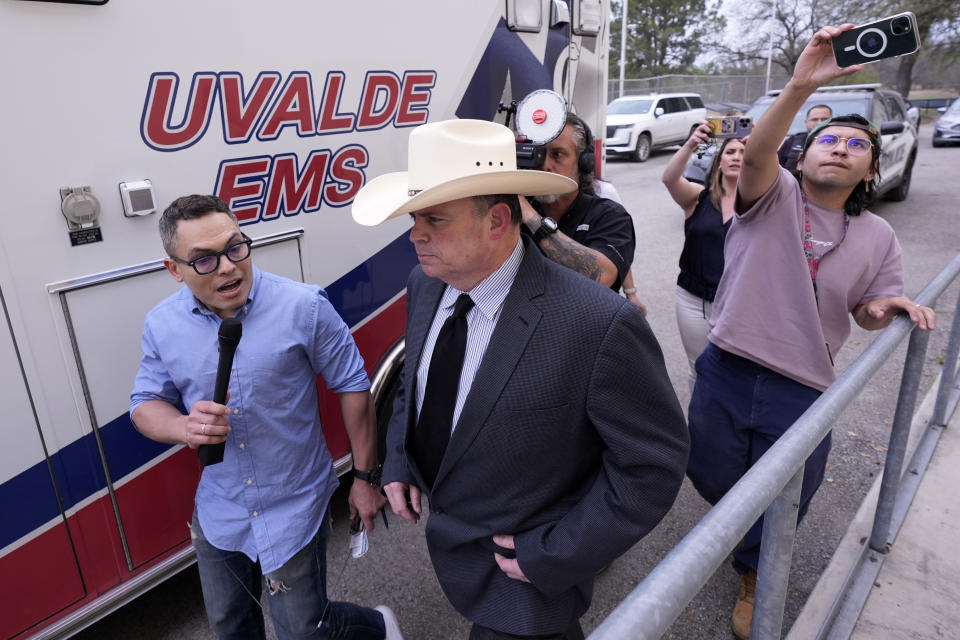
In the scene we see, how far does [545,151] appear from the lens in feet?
8.16

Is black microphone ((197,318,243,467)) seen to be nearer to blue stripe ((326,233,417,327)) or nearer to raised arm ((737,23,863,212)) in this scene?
blue stripe ((326,233,417,327))

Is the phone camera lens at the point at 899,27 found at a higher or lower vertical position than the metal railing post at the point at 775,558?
higher

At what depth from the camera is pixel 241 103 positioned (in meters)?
2.42

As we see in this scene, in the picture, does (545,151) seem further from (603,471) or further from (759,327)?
(603,471)

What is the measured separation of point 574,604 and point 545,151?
160 centimetres

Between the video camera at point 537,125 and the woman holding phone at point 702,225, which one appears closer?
the video camera at point 537,125

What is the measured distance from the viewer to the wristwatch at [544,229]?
2303mm

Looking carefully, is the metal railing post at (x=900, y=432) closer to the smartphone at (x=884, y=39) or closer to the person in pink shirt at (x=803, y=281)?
the person in pink shirt at (x=803, y=281)

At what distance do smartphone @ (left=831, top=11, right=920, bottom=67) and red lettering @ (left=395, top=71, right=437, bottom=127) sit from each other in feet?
6.26

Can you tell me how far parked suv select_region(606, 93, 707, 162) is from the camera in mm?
18297

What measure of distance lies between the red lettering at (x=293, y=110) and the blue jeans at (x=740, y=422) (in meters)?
1.93

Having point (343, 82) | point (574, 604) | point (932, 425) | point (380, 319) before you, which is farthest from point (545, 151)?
point (932, 425)

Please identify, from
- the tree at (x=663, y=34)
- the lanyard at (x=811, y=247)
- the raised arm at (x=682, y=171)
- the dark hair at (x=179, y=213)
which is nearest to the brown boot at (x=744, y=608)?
the lanyard at (x=811, y=247)

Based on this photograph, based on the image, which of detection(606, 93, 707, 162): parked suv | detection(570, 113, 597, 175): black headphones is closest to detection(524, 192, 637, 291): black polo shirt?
detection(570, 113, 597, 175): black headphones
